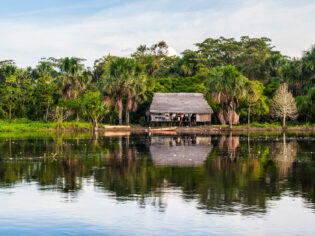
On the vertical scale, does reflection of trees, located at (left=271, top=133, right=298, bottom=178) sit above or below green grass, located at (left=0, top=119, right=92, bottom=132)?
below

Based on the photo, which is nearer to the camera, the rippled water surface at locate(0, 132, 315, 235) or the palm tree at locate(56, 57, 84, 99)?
the rippled water surface at locate(0, 132, 315, 235)

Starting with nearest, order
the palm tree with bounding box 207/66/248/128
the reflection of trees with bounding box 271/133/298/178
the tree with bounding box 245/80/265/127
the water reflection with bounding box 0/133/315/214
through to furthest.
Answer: the water reflection with bounding box 0/133/315/214
the reflection of trees with bounding box 271/133/298/178
the palm tree with bounding box 207/66/248/128
the tree with bounding box 245/80/265/127

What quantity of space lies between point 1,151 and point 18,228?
20821 mm

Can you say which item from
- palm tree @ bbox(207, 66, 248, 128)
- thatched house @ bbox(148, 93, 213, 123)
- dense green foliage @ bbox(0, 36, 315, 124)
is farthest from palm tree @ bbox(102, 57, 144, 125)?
palm tree @ bbox(207, 66, 248, 128)

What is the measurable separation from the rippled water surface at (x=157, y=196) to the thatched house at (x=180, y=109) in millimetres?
42244

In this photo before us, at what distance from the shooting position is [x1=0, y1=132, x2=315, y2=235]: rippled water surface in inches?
455

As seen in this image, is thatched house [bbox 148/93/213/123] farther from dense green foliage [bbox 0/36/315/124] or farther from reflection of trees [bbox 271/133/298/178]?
reflection of trees [bbox 271/133/298/178]

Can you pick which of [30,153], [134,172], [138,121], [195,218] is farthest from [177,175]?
[138,121]

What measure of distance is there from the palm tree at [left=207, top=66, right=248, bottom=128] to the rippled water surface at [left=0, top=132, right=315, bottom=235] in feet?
120

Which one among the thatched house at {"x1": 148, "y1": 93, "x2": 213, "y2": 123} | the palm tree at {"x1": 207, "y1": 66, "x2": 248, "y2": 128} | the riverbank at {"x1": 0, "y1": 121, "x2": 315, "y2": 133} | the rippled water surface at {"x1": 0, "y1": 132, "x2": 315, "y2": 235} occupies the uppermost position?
the palm tree at {"x1": 207, "y1": 66, "x2": 248, "y2": 128}

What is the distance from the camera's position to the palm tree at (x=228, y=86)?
6209 centimetres

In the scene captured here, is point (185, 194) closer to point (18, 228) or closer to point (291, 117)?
point (18, 228)

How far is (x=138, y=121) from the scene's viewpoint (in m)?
73.1

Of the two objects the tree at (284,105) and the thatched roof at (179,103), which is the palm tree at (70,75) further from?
the tree at (284,105)
